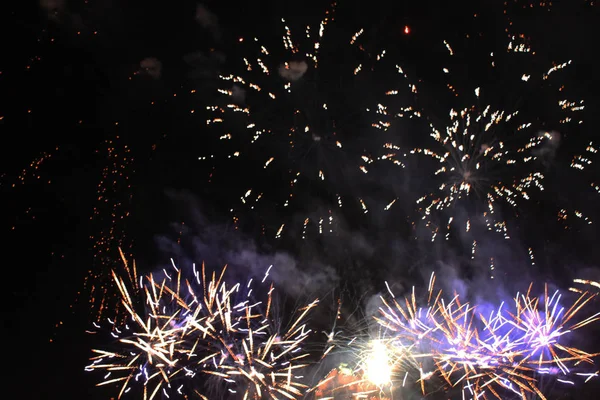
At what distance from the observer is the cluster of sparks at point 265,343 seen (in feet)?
26.6

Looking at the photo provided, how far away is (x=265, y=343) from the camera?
8836 mm

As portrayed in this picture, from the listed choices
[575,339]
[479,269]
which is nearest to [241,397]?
[479,269]

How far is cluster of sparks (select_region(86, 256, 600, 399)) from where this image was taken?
319 inches

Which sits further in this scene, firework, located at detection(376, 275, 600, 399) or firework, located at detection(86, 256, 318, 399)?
firework, located at detection(376, 275, 600, 399)

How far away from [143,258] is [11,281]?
268 cm

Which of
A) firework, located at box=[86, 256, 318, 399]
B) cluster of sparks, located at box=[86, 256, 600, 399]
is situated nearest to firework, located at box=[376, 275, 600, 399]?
cluster of sparks, located at box=[86, 256, 600, 399]

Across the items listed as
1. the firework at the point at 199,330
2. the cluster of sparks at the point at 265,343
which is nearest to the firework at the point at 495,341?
the cluster of sparks at the point at 265,343

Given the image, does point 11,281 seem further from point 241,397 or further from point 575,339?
point 575,339

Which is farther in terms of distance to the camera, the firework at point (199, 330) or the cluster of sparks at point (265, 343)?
the cluster of sparks at point (265, 343)

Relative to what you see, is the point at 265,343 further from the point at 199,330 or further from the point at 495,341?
the point at 495,341

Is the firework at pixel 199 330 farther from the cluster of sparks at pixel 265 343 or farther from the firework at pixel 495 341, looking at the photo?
the firework at pixel 495 341

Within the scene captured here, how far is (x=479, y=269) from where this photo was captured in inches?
448

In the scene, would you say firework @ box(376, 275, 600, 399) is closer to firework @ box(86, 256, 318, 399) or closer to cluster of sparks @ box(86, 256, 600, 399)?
cluster of sparks @ box(86, 256, 600, 399)

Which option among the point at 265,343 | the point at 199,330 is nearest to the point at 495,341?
the point at 265,343
